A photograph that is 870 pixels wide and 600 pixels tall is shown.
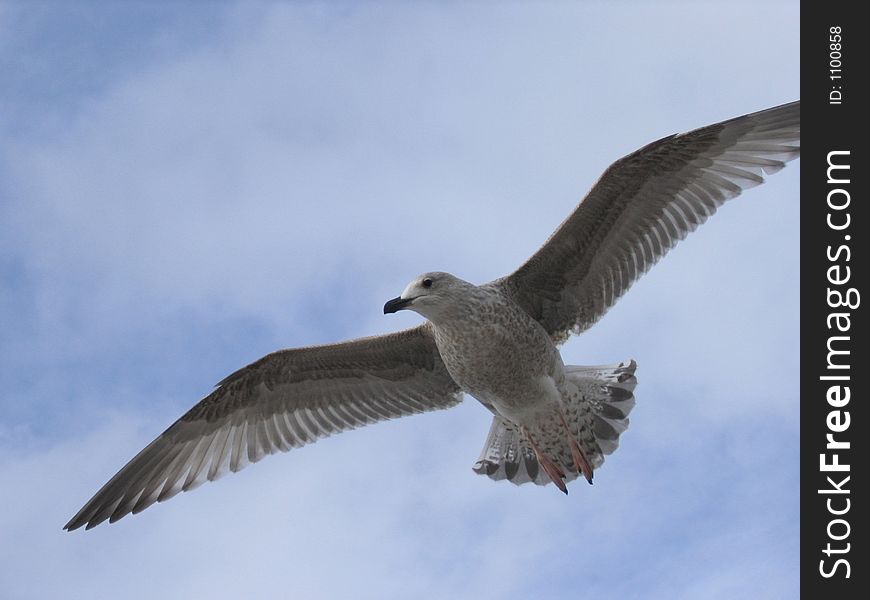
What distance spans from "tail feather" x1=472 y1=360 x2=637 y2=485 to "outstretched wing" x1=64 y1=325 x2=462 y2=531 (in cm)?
76

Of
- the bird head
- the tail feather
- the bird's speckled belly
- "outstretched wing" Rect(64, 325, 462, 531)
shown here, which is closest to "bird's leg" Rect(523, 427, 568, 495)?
the tail feather

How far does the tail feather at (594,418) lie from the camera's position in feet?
29.8

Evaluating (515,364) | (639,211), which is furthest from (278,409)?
(639,211)

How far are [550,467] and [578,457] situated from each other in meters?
0.29

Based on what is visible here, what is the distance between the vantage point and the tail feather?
9078 millimetres

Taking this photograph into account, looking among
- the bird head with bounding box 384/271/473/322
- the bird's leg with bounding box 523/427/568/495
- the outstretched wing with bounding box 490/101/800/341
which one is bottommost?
the bird's leg with bounding box 523/427/568/495

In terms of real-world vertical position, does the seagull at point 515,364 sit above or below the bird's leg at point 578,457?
above

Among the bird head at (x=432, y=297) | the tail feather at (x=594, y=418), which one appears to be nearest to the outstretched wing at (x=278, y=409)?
the tail feather at (x=594, y=418)

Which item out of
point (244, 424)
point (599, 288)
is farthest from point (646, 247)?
point (244, 424)

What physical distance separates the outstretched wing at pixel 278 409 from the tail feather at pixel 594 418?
0.76m

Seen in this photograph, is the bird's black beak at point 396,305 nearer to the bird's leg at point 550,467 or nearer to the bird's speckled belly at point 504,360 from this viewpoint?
the bird's speckled belly at point 504,360

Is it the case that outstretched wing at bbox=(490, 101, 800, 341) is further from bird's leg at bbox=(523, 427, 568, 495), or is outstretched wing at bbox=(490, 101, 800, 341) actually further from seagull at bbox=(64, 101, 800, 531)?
bird's leg at bbox=(523, 427, 568, 495)
